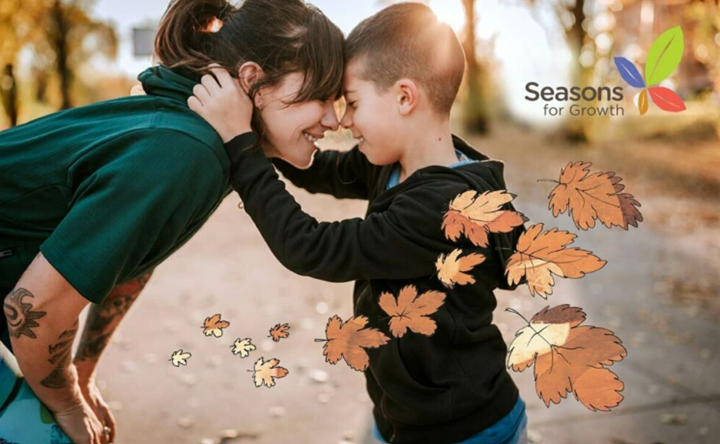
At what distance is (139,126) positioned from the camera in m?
1.58

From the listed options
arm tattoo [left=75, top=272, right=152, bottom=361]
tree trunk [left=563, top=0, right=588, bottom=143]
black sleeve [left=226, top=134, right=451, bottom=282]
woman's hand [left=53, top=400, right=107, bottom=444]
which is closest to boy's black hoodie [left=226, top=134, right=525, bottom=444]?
black sleeve [left=226, top=134, right=451, bottom=282]

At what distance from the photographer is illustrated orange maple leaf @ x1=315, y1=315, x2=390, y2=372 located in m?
1.69

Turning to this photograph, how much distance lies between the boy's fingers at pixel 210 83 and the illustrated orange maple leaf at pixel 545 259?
789 millimetres

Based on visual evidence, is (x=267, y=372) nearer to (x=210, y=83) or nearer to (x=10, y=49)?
(x=210, y=83)

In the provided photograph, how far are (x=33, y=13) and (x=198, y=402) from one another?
8349 millimetres

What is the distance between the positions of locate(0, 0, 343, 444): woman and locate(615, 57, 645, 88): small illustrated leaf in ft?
2.35

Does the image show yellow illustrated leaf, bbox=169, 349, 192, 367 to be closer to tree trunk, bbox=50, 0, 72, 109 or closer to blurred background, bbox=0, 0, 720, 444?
blurred background, bbox=0, 0, 720, 444

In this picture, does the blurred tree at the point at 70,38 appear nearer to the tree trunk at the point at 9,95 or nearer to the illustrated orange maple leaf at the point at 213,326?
the tree trunk at the point at 9,95

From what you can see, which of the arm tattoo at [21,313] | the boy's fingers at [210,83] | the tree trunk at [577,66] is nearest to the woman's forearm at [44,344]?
the arm tattoo at [21,313]

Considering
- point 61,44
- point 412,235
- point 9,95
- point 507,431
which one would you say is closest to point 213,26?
point 412,235

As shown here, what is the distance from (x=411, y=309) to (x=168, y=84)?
0.78 m

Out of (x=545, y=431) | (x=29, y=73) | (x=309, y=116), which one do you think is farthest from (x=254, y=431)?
(x=29, y=73)

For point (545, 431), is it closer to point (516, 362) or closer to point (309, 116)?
point (516, 362)

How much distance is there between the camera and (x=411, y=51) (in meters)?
1.79
